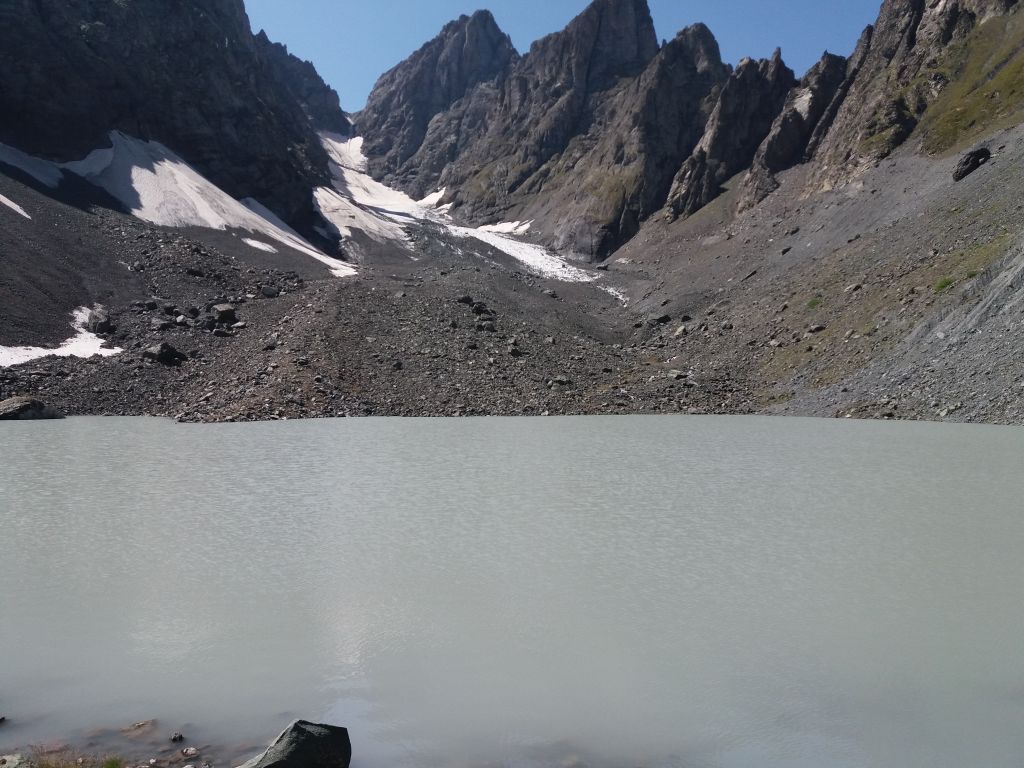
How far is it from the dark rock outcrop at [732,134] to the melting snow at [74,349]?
60698 millimetres

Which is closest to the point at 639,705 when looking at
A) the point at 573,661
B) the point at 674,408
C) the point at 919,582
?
the point at 573,661

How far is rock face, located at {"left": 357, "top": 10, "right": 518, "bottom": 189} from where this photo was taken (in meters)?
186

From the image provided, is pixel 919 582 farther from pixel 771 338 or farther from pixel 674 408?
pixel 771 338

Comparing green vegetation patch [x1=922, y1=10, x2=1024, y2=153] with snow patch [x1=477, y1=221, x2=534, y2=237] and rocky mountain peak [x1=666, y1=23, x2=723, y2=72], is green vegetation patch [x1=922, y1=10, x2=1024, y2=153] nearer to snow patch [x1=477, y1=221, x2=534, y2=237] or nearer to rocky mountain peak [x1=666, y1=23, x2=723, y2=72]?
rocky mountain peak [x1=666, y1=23, x2=723, y2=72]

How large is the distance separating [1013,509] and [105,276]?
49.0 meters

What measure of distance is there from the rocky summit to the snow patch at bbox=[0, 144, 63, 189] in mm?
344

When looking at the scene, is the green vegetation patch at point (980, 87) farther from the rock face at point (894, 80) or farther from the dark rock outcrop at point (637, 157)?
the dark rock outcrop at point (637, 157)

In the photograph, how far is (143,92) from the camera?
2889 inches

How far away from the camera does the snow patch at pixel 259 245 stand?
205 ft

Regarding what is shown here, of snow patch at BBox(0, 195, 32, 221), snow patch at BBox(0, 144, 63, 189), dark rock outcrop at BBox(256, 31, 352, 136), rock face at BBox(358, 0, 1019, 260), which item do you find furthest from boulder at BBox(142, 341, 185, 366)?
dark rock outcrop at BBox(256, 31, 352, 136)

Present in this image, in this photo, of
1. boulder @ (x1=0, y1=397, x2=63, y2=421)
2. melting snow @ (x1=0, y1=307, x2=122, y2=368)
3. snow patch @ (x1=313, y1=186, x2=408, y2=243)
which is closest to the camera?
boulder @ (x1=0, y1=397, x2=63, y2=421)

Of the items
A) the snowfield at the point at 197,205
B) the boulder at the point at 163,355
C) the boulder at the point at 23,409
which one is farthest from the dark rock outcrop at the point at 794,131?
the boulder at the point at 23,409

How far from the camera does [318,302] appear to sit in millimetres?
47031

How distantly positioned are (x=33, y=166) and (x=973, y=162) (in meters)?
67.2
